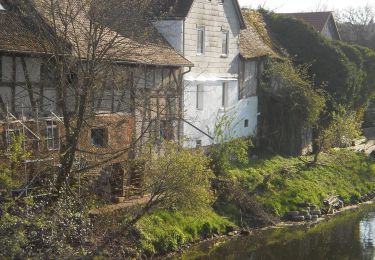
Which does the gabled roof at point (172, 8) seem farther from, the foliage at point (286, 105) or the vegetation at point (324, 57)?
the vegetation at point (324, 57)

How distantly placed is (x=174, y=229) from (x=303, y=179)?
36.6 feet

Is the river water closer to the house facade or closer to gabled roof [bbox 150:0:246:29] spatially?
the house facade

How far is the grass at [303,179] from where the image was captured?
28650mm

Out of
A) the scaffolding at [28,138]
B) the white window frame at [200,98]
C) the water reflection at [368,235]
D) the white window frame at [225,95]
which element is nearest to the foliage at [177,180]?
the scaffolding at [28,138]

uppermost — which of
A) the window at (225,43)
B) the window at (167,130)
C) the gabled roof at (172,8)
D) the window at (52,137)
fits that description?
the gabled roof at (172,8)

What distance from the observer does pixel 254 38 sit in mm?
36594

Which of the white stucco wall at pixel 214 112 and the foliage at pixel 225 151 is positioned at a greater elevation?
the white stucco wall at pixel 214 112

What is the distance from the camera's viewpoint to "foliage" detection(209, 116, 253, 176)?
1074 inches

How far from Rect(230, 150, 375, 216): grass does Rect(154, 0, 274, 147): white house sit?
2467mm

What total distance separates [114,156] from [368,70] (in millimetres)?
26550

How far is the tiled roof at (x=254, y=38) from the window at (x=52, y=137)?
51.4 ft

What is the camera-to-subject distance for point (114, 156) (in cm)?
1961

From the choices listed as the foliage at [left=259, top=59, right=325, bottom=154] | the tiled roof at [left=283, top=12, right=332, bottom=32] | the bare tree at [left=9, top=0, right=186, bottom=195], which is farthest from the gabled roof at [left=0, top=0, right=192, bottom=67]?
the tiled roof at [left=283, top=12, right=332, bottom=32]

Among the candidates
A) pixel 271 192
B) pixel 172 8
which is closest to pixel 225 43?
pixel 172 8
